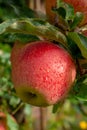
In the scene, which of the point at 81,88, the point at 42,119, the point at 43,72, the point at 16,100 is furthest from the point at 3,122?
the point at 42,119

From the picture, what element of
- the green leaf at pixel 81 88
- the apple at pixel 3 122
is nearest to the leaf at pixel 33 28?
the green leaf at pixel 81 88

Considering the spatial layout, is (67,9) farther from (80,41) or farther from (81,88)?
(81,88)

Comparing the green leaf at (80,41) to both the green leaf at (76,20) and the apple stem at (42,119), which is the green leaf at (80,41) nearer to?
the green leaf at (76,20)

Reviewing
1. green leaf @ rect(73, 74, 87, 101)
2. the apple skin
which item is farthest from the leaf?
green leaf @ rect(73, 74, 87, 101)

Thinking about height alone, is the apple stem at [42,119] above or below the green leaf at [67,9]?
below

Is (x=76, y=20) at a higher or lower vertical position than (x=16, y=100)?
higher

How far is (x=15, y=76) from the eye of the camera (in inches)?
38.2

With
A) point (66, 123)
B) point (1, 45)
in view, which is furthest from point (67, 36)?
point (66, 123)

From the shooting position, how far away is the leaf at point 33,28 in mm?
898

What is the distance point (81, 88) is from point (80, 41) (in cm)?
23

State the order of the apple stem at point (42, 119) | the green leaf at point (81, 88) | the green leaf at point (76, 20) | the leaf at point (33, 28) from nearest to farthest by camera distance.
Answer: the leaf at point (33, 28), the green leaf at point (76, 20), the green leaf at point (81, 88), the apple stem at point (42, 119)

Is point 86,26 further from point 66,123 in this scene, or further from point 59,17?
point 66,123

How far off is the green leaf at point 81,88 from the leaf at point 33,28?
0.51 ft

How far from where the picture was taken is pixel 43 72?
946 mm
